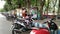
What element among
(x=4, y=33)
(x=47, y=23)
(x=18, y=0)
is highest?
(x=18, y=0)

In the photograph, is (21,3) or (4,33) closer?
(4,33)

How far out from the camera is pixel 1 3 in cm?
1653

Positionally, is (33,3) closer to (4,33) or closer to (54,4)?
(54,4)

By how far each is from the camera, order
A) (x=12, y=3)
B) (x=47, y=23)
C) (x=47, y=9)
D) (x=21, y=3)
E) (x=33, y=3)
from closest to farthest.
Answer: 1. (x=47, y=23)
2. (x=47, y=9)
3. (x=33, y=3)
4. (x=21, y=3)
5. (x=12, y=3)

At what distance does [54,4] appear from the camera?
1153cm

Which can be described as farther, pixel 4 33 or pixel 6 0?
pixel 6 0

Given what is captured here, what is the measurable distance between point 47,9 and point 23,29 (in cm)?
495

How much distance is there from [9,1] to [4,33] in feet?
26.2

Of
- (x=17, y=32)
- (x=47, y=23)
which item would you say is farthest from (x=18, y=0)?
(x=47, y=23)

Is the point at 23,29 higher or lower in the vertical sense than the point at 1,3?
lower

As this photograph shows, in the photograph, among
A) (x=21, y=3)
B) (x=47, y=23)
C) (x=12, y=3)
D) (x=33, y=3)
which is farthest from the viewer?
(x=12, y=3)

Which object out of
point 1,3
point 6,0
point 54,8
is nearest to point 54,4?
point 54,8

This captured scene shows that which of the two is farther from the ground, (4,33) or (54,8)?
(54,8)

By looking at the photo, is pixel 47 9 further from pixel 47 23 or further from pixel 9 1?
pixel 47 23
